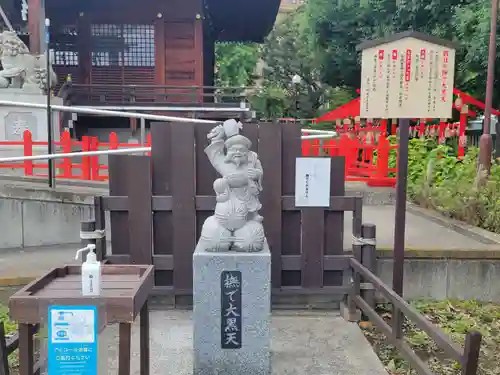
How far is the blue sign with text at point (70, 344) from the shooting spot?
98.1 inches

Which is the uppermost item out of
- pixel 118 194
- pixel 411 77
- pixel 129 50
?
pixel 129 50

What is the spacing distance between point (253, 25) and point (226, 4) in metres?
3.19

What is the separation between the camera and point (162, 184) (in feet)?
16.3

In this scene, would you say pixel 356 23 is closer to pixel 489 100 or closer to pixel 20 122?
pixel 489 100

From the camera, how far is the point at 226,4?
15.4m

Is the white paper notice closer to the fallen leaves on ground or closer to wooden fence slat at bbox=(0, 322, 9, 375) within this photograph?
the fallen leaves on ground

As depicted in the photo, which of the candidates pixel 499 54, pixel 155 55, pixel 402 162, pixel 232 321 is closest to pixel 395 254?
pixel 402 162

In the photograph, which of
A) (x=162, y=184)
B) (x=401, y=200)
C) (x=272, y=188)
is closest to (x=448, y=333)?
(x=401, y=200)

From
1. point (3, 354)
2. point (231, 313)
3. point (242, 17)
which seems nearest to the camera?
point (3, 354)

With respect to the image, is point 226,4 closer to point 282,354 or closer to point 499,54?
point 499,54

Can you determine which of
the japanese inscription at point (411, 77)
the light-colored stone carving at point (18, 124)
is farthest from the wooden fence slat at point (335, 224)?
the light-colored stone carving at point (18, 124)

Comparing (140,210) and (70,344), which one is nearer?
(70,344)

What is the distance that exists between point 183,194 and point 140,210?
45 cm

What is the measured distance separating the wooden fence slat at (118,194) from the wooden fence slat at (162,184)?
288 millimetres
